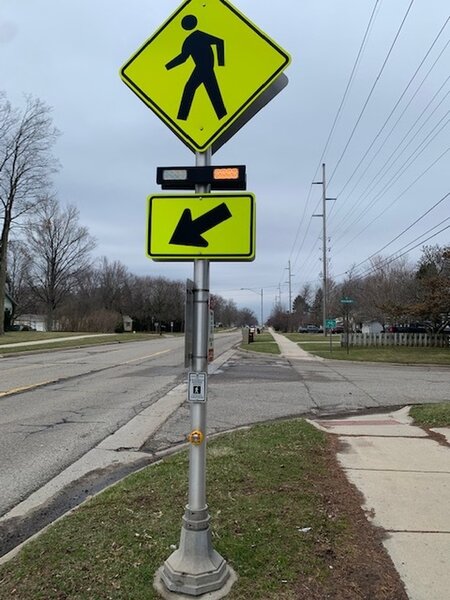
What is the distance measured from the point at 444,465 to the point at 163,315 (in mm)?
93134

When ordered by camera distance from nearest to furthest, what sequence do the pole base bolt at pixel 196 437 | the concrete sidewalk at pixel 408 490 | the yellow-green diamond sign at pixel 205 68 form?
the pole base bolt at pixel 196 437, the yellow-green diamond sign at pixel 205 68, the concrete sidewalk at pixel 408 490

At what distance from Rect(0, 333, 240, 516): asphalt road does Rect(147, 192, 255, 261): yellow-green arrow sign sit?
11.1 feet

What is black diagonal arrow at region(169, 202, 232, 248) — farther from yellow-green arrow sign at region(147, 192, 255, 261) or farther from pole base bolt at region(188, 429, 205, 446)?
pole base bolt at region(188, 429, 205, 446)

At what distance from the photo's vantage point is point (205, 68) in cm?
323

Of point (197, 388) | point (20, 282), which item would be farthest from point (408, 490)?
point (20, 282)

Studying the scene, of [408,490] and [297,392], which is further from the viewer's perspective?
[297,392]

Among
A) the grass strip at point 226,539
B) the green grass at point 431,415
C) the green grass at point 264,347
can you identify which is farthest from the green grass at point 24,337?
the grass strip at point 226,539

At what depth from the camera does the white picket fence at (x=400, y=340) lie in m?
32.5

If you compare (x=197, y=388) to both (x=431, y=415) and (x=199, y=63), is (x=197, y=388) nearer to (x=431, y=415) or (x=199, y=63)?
(x=199, y=63)

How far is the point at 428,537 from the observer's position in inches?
153

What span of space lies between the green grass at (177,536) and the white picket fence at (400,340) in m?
28.2

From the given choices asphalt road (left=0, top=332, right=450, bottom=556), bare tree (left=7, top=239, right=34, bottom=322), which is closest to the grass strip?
asphalt road (left=0, top=332, right=450, bottom=556)

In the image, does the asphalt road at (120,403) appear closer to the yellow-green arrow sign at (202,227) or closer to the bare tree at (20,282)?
the yellow-green arrow sign at (202,227)

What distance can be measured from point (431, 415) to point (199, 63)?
762cm
